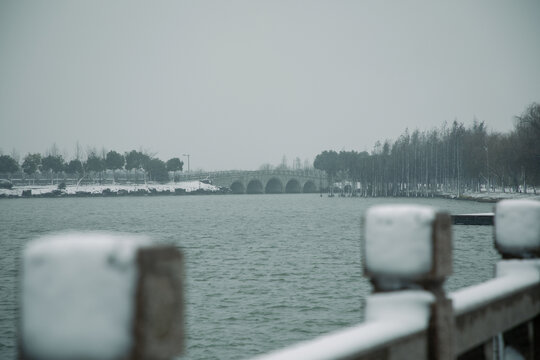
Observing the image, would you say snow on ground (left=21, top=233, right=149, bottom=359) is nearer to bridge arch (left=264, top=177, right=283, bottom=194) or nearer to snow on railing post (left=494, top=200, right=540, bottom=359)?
snow on railing post (left=494, top=200, right=540, bottom=359)

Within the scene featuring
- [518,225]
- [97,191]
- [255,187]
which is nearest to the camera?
[518,225]

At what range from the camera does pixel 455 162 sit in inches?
4830

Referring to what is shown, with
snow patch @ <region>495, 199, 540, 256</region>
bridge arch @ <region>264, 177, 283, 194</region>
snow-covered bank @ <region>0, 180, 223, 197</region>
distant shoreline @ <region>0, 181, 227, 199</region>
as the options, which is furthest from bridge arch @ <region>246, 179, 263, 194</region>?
snow patch @ <region>495, 199, 540, 256</region>

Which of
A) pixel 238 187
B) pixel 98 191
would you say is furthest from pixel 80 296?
pixel 98 191

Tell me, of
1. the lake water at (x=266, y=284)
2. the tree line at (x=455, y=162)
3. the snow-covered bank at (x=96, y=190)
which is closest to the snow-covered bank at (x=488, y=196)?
the tree line at (x=455, y=162)

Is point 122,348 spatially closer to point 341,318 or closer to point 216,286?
point 341,318

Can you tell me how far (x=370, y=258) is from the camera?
2955 mm

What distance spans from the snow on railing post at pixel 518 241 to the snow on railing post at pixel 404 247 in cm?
157

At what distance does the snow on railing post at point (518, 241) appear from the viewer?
14.4 ft

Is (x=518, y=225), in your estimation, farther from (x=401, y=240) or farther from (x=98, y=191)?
(x=98, y=191)

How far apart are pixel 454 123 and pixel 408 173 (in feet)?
47.6

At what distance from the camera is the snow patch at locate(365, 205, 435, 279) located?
291 centimetres

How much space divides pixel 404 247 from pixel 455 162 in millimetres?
124705

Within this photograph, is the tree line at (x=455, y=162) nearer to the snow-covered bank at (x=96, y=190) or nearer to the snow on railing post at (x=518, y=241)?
the snow-covered bank at (x=96, y=190)
